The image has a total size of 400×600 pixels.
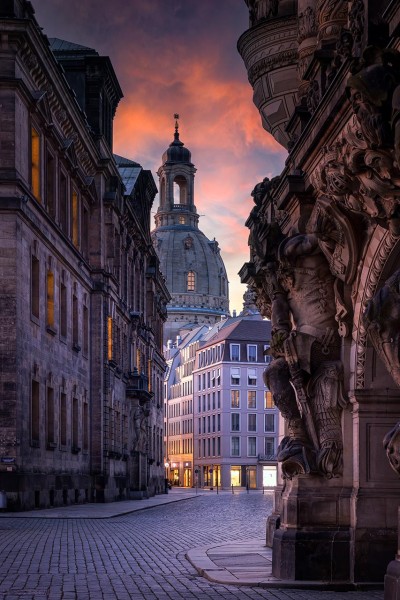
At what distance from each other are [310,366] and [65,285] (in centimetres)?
3701

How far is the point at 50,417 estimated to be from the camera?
47.6 m

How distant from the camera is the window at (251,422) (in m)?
145

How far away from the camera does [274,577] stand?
583 inches

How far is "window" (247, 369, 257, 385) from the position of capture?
142750mm

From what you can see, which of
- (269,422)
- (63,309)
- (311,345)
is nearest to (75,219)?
(63,309)

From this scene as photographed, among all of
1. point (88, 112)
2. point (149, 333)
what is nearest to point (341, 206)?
point (88, 112)

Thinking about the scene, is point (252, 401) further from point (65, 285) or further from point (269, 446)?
point (65, 285)

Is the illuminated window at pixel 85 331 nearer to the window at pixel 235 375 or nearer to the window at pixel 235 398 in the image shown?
the window at pixel 235 375

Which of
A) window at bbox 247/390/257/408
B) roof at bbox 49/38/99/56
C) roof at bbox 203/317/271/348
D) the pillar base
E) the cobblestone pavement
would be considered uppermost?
roof at bbox 49/38/99/56

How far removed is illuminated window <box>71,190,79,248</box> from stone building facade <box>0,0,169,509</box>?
0.09 meters

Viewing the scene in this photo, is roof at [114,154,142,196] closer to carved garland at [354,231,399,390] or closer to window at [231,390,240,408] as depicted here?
window at [231,390,240,408]

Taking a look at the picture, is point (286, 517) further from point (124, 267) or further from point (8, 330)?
point (124, 267)

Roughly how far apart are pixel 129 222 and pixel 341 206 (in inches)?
2391

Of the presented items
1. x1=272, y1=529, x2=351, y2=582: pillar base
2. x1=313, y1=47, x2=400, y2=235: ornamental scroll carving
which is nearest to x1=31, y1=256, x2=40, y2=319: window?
x1=272, y1=529, x2=351, y2=582: pillar base
